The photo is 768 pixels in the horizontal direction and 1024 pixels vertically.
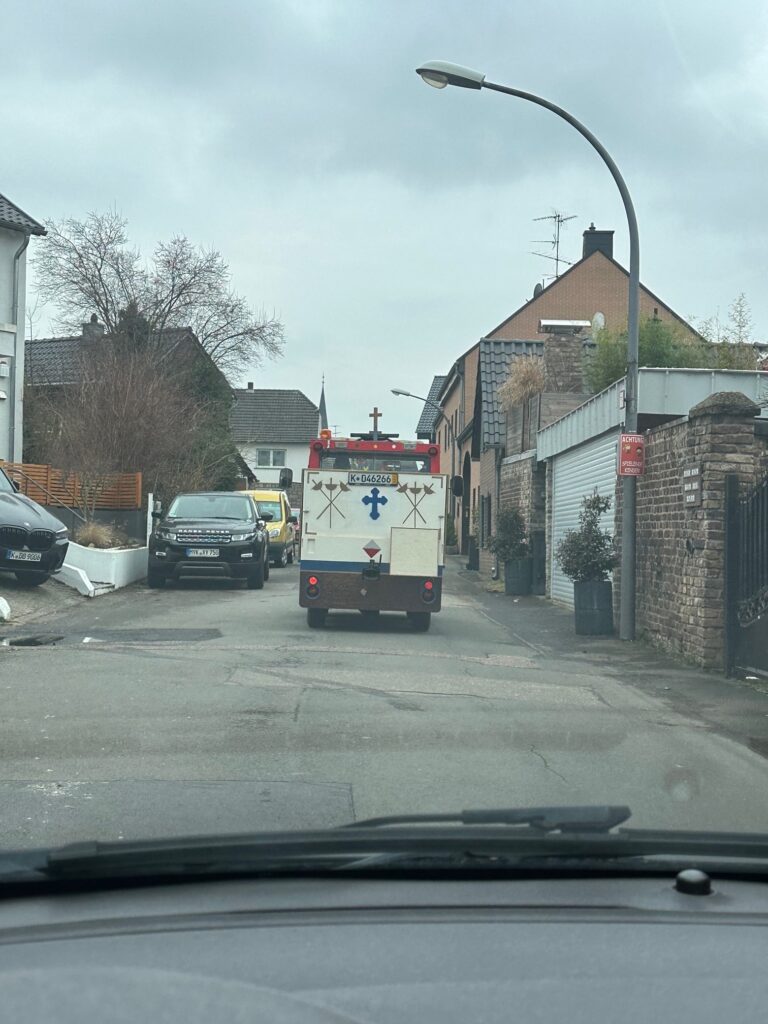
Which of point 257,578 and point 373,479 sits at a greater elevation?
point 373,479

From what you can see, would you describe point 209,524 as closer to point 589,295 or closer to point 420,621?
point 420,621

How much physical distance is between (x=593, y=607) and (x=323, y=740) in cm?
844

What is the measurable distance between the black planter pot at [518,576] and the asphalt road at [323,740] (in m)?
10.4

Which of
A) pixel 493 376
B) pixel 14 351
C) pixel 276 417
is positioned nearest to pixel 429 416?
pixel 276 417

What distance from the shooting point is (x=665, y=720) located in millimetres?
8992

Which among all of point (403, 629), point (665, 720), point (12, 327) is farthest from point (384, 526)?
point (12, 327)

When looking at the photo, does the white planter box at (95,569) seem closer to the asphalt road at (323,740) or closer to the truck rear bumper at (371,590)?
the truck rear bumper at (371,590)

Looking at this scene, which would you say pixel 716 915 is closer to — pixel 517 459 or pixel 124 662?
pixel 124 662

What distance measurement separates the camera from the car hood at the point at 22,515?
54.3ft

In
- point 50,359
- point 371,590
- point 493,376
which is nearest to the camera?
point 371,590

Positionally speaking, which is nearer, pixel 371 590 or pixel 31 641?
pixel 31 641

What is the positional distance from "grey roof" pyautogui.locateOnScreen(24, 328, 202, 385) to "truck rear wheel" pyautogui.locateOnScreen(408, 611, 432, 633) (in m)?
26.0

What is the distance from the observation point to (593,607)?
1545 centimetres

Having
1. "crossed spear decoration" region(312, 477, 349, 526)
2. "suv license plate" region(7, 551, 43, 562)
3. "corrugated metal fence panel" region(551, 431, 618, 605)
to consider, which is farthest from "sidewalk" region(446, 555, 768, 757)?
"suv license plate" region(7, 551, 43, 562)
